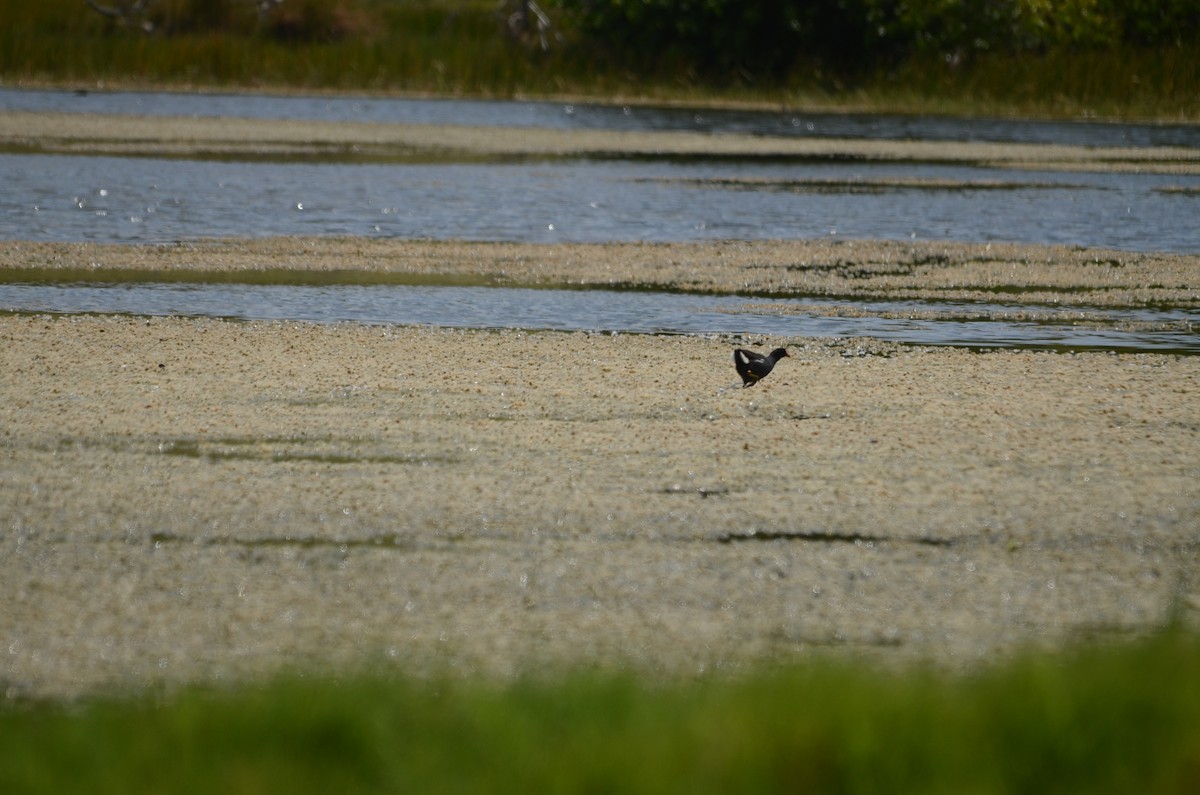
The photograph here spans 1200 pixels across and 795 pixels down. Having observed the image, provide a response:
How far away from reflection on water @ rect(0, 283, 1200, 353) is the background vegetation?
82.8 ft

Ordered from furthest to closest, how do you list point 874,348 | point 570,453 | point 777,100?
point 777,100 → point 874,348 → point 570,453

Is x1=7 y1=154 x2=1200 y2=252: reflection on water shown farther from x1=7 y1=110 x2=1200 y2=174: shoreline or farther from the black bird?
the black bird

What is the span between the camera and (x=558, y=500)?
684 centimetres

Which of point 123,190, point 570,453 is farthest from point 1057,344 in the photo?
point 123,190

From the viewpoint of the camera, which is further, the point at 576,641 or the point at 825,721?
the point at 576,641

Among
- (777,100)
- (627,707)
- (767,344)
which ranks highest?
(627,707)

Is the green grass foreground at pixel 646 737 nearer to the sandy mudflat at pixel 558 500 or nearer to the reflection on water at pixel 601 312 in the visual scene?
the sandy mudflat at pixel 558 500

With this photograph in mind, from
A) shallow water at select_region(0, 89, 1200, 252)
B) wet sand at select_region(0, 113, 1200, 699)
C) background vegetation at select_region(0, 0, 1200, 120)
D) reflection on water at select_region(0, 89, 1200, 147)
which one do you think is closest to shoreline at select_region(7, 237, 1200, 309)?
shallow water at select_region(0, 89, 1200, 252)

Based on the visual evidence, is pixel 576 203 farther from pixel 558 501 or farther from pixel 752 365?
pixel 558 501

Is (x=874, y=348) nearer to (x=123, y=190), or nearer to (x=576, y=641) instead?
(x=576, y=641)

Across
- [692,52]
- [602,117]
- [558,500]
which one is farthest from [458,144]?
[558,500]

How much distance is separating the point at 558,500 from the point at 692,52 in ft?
118

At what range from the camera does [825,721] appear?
12.3ft

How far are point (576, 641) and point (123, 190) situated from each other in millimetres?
15642
